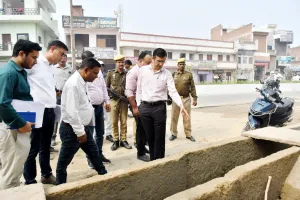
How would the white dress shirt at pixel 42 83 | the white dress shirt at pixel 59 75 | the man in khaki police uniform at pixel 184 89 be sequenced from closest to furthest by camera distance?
the white dress shirt at pixel 42 83, the white dress shirt at pixel 59 75, the man in khaki police uniform at pixel 184 89

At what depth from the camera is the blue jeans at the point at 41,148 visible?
288cm

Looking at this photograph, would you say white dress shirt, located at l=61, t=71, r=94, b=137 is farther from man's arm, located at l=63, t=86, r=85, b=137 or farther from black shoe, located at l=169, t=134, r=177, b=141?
black shoe, located at l=169, t=134, r=177, b=141

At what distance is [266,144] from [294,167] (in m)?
0.69

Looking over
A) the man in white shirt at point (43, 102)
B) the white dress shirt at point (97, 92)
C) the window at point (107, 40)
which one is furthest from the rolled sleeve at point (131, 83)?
the window at point (107, 40)

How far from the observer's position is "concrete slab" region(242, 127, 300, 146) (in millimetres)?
2799

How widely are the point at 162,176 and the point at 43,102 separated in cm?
156

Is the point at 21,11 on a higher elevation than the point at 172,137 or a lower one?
higher

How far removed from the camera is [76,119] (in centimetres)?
263

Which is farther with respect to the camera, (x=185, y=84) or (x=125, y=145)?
(x=185, y=84)

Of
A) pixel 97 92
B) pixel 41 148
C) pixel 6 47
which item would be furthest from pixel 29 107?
pixel 6 47

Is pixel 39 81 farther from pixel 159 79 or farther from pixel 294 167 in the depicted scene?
pixel 294 167

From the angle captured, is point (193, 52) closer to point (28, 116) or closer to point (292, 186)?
point (292, 186)

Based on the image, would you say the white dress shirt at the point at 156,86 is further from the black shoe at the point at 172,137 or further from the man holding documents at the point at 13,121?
the black shoe at the point at 172,137

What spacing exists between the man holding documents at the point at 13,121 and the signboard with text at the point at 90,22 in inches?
1005
